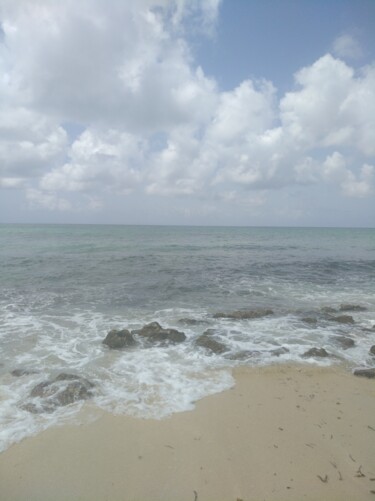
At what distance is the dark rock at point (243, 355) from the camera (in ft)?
29.0

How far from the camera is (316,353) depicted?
354 inches

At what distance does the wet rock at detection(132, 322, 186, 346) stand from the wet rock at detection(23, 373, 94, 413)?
10.8 feet

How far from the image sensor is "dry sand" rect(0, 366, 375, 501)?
437 centimetres

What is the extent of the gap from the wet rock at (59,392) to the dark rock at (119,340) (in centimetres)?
231

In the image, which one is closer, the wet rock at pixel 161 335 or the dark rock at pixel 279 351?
the dark rock at pixel 279 351

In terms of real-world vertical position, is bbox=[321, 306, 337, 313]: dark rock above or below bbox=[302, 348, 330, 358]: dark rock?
below

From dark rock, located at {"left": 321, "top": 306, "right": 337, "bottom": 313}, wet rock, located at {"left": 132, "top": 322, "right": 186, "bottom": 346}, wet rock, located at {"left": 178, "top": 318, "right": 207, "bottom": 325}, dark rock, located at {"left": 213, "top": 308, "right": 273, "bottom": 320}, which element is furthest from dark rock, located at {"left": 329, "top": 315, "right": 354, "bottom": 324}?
wet rock, located at {"left": 132, "top": 322, "right": 186, "bottom": 346}

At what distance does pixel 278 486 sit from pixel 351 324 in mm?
9445

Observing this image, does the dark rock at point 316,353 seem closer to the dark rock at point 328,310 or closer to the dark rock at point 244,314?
the dark rock at point 244,314

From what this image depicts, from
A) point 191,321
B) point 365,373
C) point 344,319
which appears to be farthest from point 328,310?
point 191,321

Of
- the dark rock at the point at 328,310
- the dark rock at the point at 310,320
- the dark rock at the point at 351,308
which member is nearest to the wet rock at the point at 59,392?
the dark rock at the point at 310,320

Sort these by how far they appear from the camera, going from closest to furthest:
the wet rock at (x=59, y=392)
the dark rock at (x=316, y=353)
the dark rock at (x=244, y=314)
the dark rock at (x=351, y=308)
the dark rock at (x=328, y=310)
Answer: the wet rock at (x=59, y=392), the dark rock at (x=316, y=353), the dark rock at (x=244, y=314), the dark rock at (x=328, y=310), the dark rock at (x=351, y=308)

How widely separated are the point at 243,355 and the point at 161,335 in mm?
3059

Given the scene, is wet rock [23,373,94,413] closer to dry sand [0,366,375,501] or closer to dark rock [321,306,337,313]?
dry sand [0,366,375,501]
